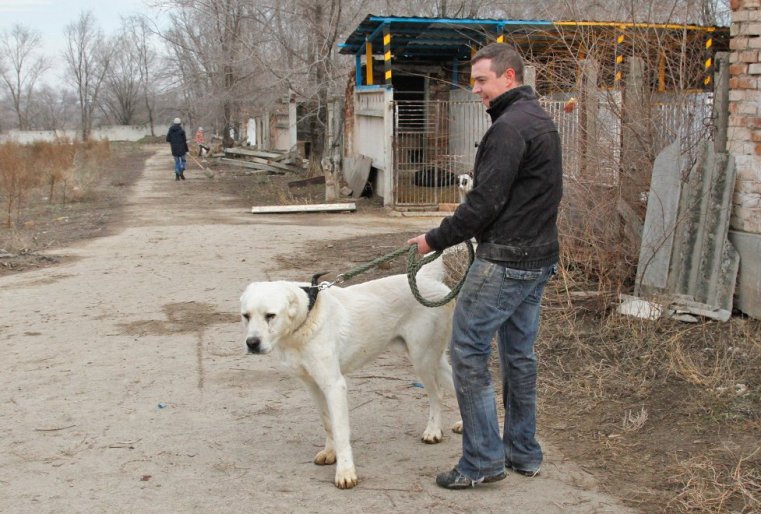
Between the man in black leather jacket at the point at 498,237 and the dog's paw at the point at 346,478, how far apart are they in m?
0.45

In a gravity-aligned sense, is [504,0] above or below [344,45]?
above

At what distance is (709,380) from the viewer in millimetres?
5164

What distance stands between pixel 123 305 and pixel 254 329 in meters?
5.08

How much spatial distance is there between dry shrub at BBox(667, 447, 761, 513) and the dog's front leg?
1553 mm

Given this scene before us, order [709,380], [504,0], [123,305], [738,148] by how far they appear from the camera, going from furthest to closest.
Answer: [504,0] → [123,305] → [738,148] → [709,380]

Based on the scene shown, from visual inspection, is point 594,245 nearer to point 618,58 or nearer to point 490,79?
point 618,58

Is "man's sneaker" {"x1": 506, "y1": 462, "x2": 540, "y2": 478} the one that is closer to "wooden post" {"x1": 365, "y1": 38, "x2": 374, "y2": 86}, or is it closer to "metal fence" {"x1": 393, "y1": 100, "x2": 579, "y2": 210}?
"metal fence" {"x1": 393, "y1": 100, "x2": 579, "y2": 210}

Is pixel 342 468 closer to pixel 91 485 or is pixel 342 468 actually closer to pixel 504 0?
pixel 91 485

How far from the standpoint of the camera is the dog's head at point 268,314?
12.9 feet

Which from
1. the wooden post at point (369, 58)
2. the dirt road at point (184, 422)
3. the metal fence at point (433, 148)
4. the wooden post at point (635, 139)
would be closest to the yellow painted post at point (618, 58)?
the wooden post at point (635, 139)

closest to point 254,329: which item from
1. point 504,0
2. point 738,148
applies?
point 738,148

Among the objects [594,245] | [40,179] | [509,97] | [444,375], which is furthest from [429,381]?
[40,179]

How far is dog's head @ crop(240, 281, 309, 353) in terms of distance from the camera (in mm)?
3930

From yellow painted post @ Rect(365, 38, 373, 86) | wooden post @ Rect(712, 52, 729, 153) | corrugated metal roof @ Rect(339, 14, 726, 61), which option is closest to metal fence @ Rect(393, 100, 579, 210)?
yellow painted post @ Rect(365, 38, 373, 86)
